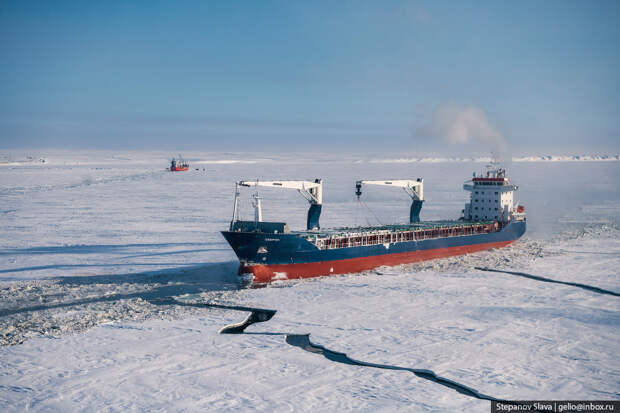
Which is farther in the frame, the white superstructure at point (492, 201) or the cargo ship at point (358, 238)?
the white superstructure at point (492, 201)

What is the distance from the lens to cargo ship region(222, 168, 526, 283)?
71.1 feet

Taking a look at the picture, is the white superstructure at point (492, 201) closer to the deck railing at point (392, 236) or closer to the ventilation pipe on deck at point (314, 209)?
the deck railing at point (392, 236)

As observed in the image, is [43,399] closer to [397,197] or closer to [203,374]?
[203,374]

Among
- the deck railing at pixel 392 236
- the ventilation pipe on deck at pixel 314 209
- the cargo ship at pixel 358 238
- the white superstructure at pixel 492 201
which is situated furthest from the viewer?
the white superstructure at pixel 492 201

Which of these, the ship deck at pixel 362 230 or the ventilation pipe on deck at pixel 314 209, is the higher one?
the ventilation pipe on deck at pixel 314 209

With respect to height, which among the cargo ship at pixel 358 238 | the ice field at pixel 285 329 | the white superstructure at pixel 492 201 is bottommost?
the ice field at pixel 285 329

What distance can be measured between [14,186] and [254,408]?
63.5 meters

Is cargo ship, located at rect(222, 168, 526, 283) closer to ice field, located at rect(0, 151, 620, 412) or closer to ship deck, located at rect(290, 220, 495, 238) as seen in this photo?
ship deck, located at rect(290, 220, 495, 238)

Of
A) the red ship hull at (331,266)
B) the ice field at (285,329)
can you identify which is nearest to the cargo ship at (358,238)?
the red ship hull at (331,266)

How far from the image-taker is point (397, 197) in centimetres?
5569

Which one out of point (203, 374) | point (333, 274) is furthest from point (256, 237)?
point (203, 374)

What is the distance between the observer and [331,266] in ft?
76.0

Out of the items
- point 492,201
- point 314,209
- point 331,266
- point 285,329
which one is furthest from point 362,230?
point 285,329

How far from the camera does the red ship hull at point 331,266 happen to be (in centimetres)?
2141
